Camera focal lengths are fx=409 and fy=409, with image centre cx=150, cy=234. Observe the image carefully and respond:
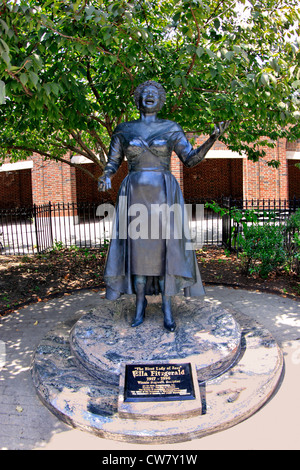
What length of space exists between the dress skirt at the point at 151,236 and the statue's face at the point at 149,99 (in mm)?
575

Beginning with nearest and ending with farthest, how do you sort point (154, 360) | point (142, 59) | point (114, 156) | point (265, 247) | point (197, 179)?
point (154, 360) < point (114, 156) < point (142, 59) < point (265, 247) < point (197, 179)

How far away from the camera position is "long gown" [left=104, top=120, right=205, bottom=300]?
367 centimetres

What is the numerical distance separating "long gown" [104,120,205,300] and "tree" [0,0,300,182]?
2.23 ft

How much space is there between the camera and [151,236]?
146 inches

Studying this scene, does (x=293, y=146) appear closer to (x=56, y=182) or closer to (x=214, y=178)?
(x=214, y=178)

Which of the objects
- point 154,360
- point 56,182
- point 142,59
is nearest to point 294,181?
point 56,182

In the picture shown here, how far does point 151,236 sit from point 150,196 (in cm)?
36

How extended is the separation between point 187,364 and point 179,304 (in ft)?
4.14

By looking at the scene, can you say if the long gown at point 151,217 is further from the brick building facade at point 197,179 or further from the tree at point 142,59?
the brick building facade at point 197,179

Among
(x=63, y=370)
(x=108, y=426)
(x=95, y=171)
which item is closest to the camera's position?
(x=108, y=426)

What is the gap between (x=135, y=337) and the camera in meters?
3.66
